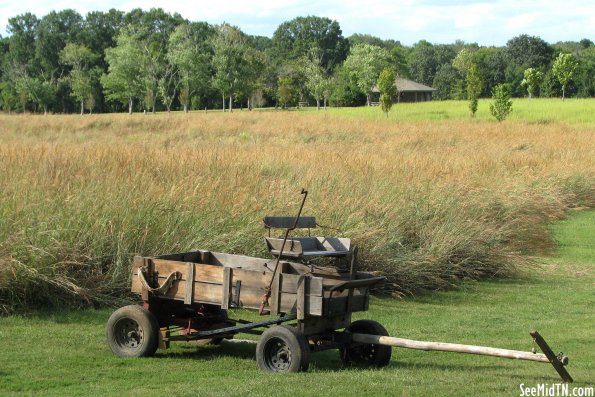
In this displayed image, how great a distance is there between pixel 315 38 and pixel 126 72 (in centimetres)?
6113

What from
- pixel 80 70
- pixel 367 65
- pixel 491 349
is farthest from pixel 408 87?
pixel 491 349

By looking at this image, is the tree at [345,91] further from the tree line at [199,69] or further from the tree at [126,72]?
the tree at [126,72]

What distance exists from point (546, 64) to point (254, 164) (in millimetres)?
101941

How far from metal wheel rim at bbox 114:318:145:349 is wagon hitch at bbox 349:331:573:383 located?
1.94 metres

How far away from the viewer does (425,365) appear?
788cm

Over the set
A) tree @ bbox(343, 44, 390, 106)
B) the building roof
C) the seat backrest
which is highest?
tree @ bbox(343, 44, 390, 106)

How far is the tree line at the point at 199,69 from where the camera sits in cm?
8262

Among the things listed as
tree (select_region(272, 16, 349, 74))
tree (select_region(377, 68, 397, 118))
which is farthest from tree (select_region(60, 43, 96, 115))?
tree (select_region(272, 16, 349, 74))

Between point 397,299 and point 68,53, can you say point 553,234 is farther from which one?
point 68,53

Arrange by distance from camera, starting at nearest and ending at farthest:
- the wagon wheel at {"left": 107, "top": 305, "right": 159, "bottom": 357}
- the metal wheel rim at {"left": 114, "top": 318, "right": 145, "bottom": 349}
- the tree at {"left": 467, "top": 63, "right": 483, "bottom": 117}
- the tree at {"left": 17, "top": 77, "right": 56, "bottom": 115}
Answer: the wagon wheel at {"left": 107, "top": 305, "right": 159, "bottom": 357}, the metal wheel rim at {"left": 114, "top": 318, "right": 145, "bottom": 349}, the tree at {"left": 467, "top": 63, "right": 483, "bottom": 117}, the tree at {"left": 17, "top": 77, "right": 56, "bottom": 115}

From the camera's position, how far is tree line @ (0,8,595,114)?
3253 inches

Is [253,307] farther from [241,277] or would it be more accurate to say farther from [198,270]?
[198,270]

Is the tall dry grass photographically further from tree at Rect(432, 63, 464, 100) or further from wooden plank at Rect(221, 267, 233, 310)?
tree at Rect(432, 63, 464, 100)

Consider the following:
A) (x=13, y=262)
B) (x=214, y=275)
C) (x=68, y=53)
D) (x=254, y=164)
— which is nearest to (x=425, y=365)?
(x=214, y=275)
